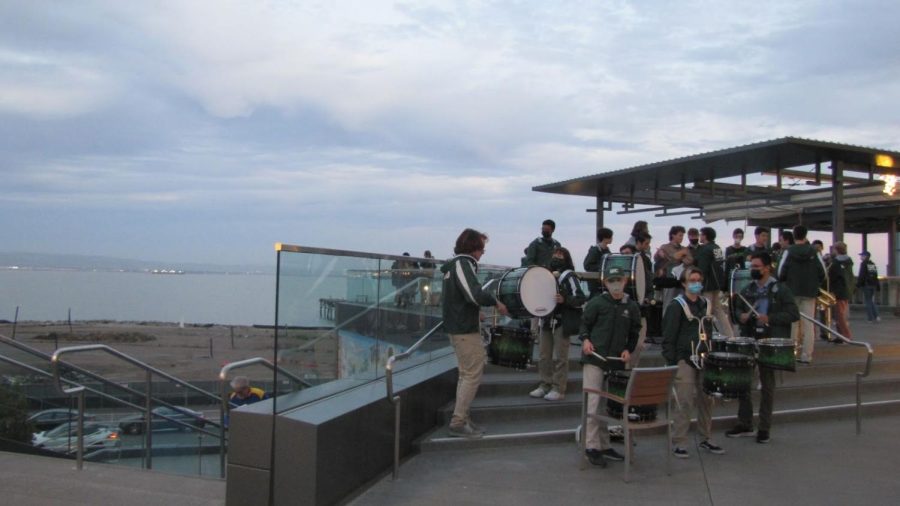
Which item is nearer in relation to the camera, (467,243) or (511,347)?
(467,243)

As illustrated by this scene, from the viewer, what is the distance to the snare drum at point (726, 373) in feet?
21.1

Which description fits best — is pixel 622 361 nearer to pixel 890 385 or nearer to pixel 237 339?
pixel 890 385

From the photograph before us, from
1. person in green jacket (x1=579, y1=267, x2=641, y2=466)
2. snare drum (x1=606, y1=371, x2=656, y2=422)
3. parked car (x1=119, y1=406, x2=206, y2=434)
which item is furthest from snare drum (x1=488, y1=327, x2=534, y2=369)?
parked car (x1=119, y1=406, x2=206, y2=434)

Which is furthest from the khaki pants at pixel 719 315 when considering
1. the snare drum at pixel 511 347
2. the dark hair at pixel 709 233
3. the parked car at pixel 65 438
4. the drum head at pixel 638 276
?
the parked car at pixel 65 438

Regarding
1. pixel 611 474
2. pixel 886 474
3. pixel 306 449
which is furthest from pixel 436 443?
pixel 886 474

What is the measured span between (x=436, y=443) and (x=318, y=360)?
168cm

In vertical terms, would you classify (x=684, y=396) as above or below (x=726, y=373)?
below

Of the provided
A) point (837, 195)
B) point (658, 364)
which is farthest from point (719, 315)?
point (837, 195)

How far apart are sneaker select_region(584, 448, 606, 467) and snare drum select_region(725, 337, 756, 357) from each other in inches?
66.5

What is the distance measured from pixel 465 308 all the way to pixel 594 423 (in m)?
1.49

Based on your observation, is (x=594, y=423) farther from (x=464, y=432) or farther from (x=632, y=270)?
(x=632, y=270)

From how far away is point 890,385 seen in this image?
962 cm

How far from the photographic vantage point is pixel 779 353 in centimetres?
695

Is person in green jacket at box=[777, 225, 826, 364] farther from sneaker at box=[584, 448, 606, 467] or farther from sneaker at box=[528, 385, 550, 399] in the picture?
sneaker at box=[584, 448, 606, 467]
